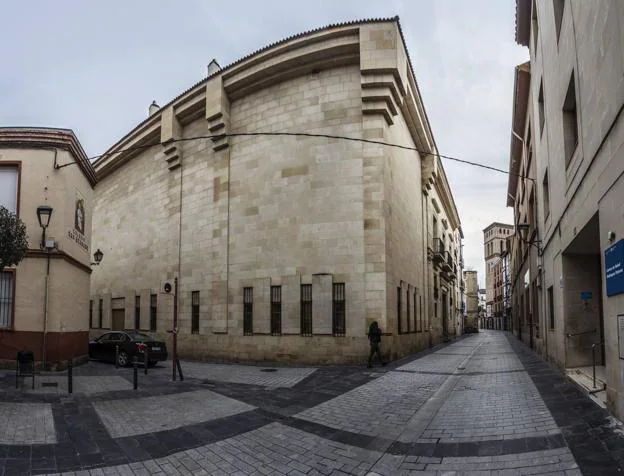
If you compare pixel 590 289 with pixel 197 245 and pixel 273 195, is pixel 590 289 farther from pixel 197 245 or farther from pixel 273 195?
pixel 197 245

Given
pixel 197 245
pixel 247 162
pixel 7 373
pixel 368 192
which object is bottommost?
pixel 7 373

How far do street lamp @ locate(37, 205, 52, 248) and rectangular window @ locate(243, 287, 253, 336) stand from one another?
22.9 ft

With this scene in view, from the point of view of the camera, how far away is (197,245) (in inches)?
770

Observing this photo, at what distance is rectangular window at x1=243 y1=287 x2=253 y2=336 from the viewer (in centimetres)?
1716

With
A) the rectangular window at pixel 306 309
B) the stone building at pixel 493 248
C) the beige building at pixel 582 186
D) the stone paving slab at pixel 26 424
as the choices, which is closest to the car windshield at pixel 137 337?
the rectangular window at pixel 306 309

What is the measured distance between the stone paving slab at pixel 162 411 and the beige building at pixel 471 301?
60095mm

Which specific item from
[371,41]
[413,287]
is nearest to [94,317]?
[413,287]

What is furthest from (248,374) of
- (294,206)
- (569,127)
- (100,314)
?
(100,314)

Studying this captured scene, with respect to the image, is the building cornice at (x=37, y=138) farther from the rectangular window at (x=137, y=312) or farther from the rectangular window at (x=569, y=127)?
the rectangular window at (x=569, y=127)

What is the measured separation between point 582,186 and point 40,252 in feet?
43.5

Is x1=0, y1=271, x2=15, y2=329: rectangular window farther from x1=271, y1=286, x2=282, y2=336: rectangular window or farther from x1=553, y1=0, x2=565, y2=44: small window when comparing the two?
x1=553, y1=0, x2=565, y2=44: small window

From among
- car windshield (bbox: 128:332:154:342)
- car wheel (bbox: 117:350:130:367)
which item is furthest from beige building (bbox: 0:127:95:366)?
car windshield (bbox: 128:332:154:342)

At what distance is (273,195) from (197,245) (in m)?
4.51

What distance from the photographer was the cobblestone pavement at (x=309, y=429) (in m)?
5.19
